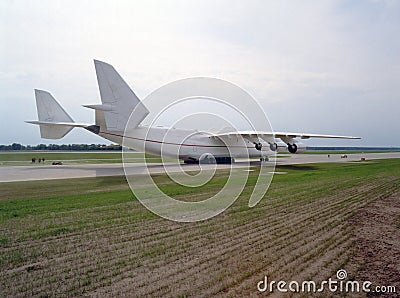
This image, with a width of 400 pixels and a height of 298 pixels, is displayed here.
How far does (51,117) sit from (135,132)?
7.65 metres

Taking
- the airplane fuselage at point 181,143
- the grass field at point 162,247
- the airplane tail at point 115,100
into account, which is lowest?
the grass field at point 162,247

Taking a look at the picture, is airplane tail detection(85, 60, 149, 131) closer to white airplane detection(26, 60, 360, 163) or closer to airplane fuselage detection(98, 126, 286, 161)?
white airplane detection(26, 60, 360, 163)

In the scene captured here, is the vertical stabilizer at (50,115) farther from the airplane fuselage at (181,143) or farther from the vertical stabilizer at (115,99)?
the vertical stabilizer at (115,99)

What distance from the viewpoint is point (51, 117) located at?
84.0 feet

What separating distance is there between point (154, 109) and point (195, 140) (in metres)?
21.5

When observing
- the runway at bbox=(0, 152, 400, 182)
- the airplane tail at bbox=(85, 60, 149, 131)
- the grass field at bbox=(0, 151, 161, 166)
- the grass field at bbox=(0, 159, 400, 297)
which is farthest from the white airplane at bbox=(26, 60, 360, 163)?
the grass field at bbox=(0, 151, 161, 166)

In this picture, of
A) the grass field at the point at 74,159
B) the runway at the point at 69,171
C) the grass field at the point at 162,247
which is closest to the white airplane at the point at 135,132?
the runway at the point at 69,171

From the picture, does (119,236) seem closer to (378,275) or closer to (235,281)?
(235,281)

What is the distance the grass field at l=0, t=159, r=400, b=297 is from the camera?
480cm

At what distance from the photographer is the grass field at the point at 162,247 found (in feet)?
15.8

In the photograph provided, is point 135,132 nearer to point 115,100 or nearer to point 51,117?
point 115,100

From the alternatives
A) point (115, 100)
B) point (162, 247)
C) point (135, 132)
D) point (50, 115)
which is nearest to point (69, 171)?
point (135, 132)

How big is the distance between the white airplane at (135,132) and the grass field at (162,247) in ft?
15.2

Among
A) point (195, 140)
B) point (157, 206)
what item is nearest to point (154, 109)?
point (157, 206)
